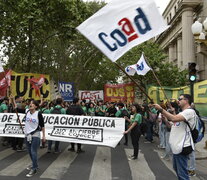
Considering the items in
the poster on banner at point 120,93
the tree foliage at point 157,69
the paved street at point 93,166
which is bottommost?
the paved street at point 93,166

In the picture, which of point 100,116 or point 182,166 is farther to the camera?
point 100,116

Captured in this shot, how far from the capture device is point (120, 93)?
21.3 metres

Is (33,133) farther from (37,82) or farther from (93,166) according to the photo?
(37,82)

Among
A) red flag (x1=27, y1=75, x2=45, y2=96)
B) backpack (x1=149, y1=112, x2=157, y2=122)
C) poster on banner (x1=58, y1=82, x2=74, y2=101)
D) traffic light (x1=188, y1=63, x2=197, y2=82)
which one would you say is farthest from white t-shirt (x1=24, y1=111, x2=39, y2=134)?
poster on banner (x1=58, y1=82, x2=74, y2=101)

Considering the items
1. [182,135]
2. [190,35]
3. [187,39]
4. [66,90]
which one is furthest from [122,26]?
[190,35]

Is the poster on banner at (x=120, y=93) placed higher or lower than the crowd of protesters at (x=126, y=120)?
higher

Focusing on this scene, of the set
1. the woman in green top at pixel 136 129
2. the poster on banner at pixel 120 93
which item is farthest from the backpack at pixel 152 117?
the poster on banner at pixel 120 93

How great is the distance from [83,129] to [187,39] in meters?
22.8

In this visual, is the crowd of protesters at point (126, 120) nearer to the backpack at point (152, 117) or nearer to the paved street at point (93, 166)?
the backpack at point (152, 117)

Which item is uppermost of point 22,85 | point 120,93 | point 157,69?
point 157,69

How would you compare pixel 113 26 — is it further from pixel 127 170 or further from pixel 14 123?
pixel 14 123

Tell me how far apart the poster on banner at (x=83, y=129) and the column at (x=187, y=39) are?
828 inches

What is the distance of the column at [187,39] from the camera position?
1096 inches

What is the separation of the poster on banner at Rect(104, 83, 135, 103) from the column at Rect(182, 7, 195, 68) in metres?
9.11
